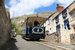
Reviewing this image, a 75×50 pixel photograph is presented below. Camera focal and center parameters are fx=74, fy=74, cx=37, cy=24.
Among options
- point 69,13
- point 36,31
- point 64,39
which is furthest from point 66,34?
point 36,31

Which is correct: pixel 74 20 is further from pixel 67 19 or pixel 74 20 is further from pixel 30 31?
pixel 30 31

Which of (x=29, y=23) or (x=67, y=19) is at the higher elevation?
(x=67, y=19)

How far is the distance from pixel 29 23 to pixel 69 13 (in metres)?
7.14

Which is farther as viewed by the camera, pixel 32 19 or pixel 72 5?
pixel 72 5

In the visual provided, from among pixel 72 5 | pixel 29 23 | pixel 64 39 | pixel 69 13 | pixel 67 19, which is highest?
pixel 72 5

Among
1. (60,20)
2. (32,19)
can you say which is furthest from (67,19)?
(32,19)

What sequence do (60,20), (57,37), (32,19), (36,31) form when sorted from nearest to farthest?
(36,31)
(32,19)
(57,37)
(60,20)

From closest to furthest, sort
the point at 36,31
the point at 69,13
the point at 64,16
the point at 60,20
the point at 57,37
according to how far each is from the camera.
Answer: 1. the point at 36,31
2. the point at 57,37
3. the point at 69,13
4. the point at 64,16
5. the point at 60,20

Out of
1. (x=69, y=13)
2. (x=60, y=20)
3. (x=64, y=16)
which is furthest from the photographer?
(x=60, y=20)

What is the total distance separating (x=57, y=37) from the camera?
11.4 metres

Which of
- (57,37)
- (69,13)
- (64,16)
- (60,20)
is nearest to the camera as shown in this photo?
(57,37)

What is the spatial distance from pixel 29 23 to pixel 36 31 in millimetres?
2063

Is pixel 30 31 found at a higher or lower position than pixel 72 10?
lower

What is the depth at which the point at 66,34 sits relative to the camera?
1109cm
